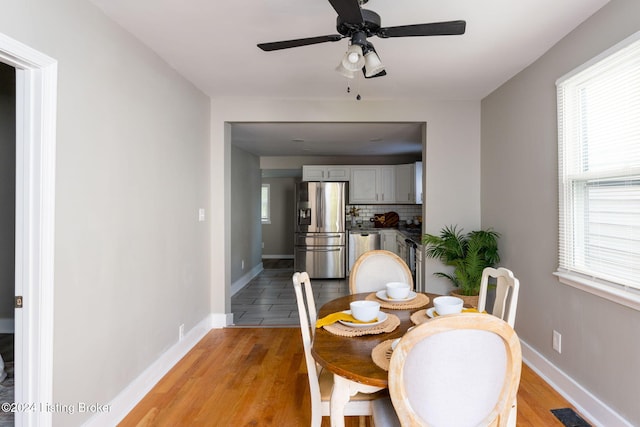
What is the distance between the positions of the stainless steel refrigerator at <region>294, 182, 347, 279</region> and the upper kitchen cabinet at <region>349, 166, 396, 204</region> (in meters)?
0.46

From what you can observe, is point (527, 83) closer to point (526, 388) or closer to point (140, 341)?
point (526, 388)

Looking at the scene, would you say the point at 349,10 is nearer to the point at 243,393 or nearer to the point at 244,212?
the point at 243,393

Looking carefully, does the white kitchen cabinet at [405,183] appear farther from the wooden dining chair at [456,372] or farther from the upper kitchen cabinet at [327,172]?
the wooden dining chair at [456,372]

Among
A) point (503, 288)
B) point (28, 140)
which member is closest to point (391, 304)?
point (503, 288)

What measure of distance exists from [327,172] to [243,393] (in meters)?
4.92

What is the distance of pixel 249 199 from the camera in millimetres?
6695

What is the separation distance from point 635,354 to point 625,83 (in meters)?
1.42

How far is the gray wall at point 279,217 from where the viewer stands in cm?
883

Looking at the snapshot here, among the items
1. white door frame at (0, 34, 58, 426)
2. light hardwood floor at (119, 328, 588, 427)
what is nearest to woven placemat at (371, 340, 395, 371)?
light hardwood floor at (119, 328, 588, 427)

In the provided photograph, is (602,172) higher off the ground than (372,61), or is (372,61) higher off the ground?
(372,61)

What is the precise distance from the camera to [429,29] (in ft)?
5.42

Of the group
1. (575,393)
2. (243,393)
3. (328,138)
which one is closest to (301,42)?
(243,393)

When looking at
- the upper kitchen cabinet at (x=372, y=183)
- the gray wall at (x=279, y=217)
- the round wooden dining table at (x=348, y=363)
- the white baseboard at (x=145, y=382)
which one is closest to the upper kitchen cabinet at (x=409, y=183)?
the upper kitchen cabinet at (x=372, y=183)

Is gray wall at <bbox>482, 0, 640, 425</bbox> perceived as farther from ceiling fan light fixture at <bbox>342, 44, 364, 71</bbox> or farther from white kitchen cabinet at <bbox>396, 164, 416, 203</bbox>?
white kitchen cabinet at <bbox>396, 164, 416, 203</bbox>
